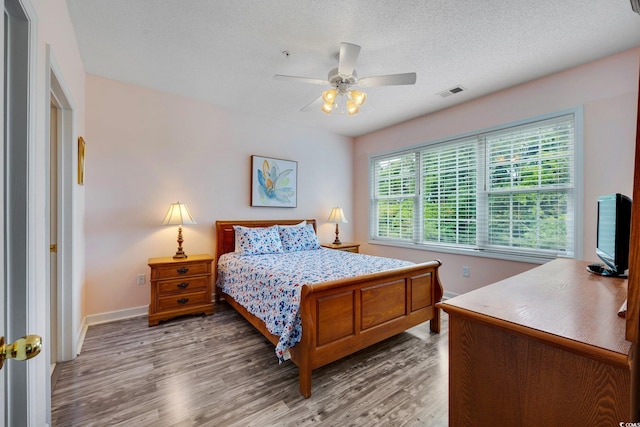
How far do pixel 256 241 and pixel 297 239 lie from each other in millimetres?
655

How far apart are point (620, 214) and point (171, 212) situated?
12.4 feet

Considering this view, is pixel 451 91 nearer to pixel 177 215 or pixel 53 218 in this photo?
pixel 177 215

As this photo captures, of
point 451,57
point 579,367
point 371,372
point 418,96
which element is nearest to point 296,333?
point 371,372

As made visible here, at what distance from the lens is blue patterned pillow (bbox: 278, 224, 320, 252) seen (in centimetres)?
382

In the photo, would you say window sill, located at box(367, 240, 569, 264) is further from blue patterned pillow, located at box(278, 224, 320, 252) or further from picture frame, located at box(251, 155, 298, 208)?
picture frame, located at box(251, 155, 298, 208)

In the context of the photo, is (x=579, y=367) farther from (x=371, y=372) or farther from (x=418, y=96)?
(x=418, y=96)

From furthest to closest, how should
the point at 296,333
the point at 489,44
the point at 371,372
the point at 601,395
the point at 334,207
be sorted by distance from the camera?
the point at 334,207
the point at 489,44
the point at 371,372
the point at 296,333
the point at 601,395

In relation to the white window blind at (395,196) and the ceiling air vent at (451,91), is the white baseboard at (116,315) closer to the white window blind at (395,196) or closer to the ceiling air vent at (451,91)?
the white window blind at (395,196)

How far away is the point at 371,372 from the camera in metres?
2.07

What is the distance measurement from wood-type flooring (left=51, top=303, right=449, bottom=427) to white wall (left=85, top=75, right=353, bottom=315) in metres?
0.78

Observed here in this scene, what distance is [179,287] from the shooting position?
3002 millimetres

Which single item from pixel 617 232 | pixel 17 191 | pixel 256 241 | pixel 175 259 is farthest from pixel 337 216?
pixel 17 191

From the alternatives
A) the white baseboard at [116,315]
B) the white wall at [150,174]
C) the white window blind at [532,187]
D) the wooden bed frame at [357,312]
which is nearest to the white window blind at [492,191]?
the white window blind at [532,187]

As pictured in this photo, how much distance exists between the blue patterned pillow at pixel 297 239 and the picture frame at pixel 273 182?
50 cm
